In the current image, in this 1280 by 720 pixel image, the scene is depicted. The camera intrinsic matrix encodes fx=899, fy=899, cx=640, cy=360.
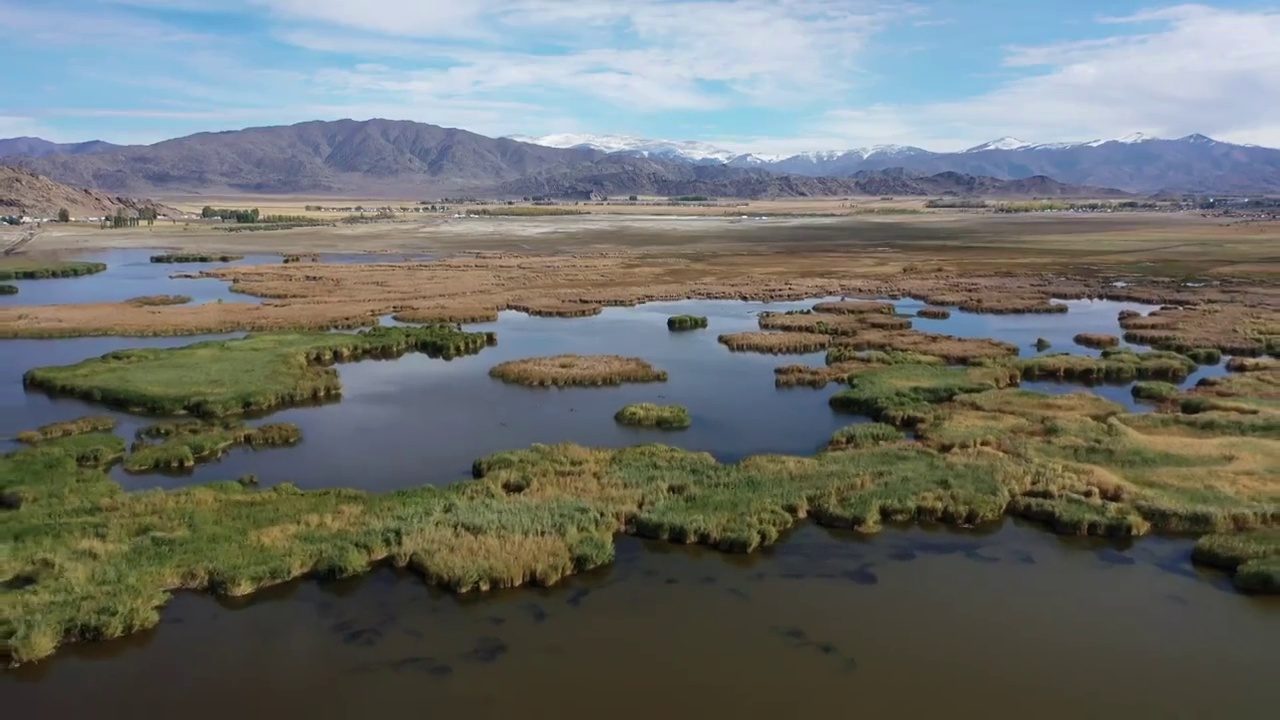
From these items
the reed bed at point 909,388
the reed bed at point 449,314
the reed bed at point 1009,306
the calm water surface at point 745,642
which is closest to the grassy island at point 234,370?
the reed bed at point 449,314

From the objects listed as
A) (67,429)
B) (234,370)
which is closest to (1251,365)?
(234,370)

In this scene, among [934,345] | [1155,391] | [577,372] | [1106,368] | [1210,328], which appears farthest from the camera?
[1210,328]

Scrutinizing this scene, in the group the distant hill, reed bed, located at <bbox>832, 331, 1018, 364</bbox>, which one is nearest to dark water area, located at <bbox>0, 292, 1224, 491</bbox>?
reed bed, located at <bbox>832, 331, 1018, 364</bbox>

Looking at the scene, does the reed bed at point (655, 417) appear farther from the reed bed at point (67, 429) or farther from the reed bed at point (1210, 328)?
the reed bed at point (1210, 328)

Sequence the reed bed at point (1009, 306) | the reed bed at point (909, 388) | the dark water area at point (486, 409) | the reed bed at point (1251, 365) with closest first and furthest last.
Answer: the dark water area at point (486, 409), the reed bed at point (909, 388), the reed bed at point (1251, 365), the reed bed at point (1009, 306)

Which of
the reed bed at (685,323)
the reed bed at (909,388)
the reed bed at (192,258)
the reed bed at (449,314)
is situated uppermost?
the reed bed at (909,388)

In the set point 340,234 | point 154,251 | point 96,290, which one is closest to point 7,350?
point 96,290

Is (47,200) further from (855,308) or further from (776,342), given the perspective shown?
(776,342)

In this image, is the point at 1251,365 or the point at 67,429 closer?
the point at 67,429
